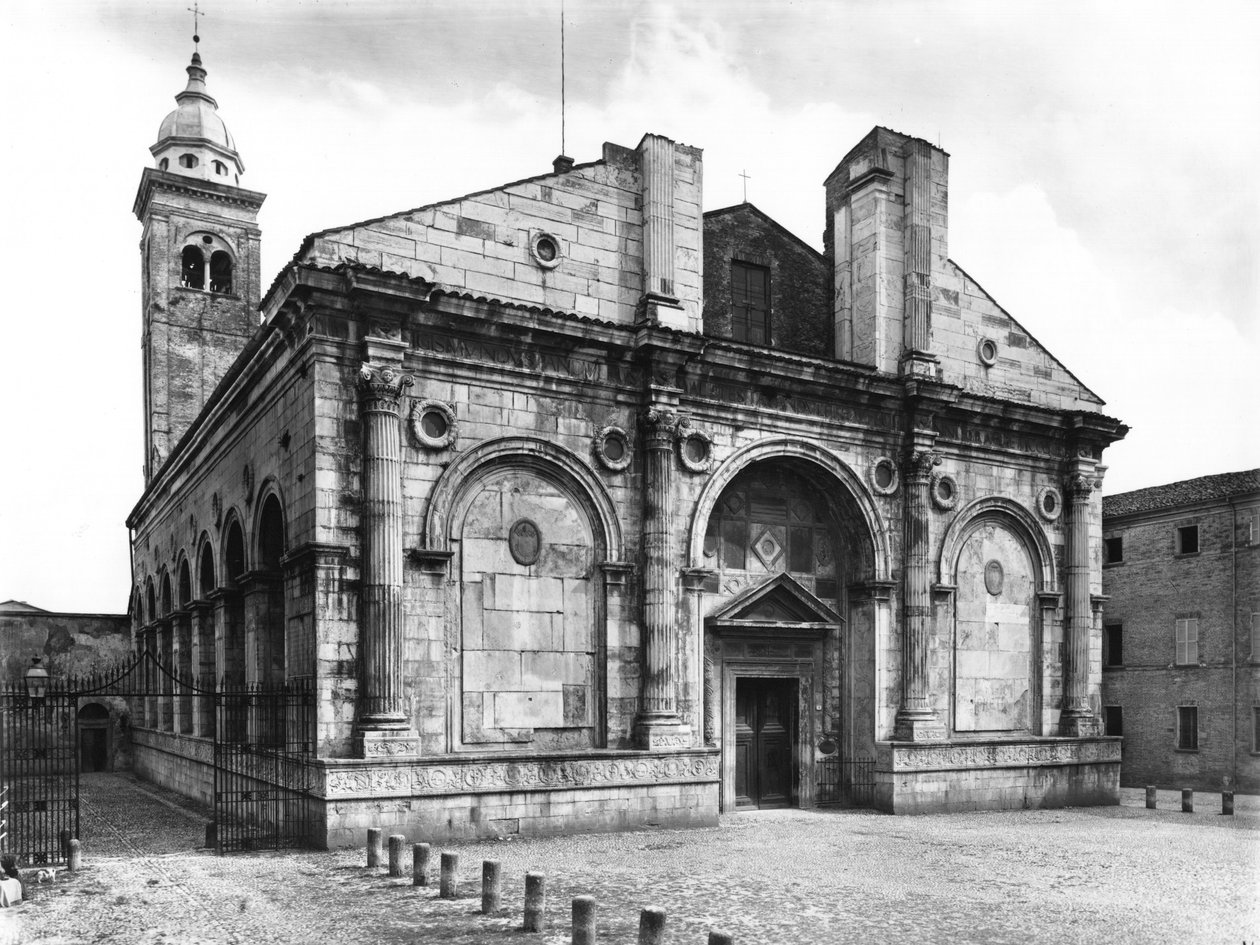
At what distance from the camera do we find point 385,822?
14.3 metres

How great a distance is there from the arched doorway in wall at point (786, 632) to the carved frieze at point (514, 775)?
1806 millimetres

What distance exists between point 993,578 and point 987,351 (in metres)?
4.47

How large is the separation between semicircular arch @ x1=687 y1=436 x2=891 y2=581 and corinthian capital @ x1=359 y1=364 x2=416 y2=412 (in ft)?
17.4

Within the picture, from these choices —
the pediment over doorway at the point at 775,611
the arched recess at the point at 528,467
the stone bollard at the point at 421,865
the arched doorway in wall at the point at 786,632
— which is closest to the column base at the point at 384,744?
the arched recess at the point at 528,467

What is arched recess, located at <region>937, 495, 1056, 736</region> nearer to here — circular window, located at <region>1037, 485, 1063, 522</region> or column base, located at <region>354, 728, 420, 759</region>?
circular window, located at <region>1037, 485, 1063, 522</region>

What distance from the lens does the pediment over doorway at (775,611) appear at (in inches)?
727

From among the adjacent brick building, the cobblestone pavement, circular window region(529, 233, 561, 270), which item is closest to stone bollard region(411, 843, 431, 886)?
the cobblestone pavement

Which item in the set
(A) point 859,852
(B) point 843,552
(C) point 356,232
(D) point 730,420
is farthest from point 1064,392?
(C) point 356,232

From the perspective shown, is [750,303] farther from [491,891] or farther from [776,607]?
[491,891]

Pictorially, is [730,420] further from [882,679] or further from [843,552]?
[882,679]

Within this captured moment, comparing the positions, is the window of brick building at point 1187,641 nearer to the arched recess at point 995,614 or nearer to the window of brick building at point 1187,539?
the window of brick building at point 1187,539

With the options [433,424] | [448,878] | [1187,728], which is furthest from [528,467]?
[1187,728]

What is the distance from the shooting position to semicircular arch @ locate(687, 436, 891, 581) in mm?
17844

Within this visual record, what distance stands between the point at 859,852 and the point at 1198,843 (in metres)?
5.38
